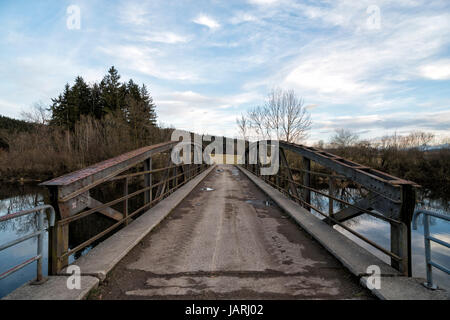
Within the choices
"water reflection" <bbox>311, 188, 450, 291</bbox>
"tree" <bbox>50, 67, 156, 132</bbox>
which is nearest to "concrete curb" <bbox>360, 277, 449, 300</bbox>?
"water reflection" <bbox>311, 188, 450, 291</bbox>

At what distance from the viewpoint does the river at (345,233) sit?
15.8ft

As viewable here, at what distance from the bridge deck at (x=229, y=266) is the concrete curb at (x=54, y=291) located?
115mm

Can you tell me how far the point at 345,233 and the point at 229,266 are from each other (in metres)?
5.76

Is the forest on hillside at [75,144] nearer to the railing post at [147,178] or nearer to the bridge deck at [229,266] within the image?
the railing post at [147,178]

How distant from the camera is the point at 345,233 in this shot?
7.27 metres

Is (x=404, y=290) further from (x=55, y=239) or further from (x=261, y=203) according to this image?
(x=261, y=203)

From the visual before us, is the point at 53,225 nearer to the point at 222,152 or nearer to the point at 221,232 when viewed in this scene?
the point at 221,232

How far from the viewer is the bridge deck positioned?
7.54 feet

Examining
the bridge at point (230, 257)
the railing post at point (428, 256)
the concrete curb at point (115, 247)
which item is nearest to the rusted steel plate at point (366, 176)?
the bridge at point (230, 257)

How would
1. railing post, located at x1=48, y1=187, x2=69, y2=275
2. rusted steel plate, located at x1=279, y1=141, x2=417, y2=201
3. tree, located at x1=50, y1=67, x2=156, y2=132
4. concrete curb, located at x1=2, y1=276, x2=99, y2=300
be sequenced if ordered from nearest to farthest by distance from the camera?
1. concrete curb, located at x1=2, y1=276, x2=99, y2=300
2. railing post, located at x1=48, y1=187, x2=69, y2=275
3. rusted steel plate, located at x1=279, y1=141, x2=417, y2=201
4. tree, located at x1=50, y1=67, x2=156, y2=132

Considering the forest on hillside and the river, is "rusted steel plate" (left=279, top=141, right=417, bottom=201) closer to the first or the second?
the river

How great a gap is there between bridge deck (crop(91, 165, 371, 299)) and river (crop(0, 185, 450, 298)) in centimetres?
304
